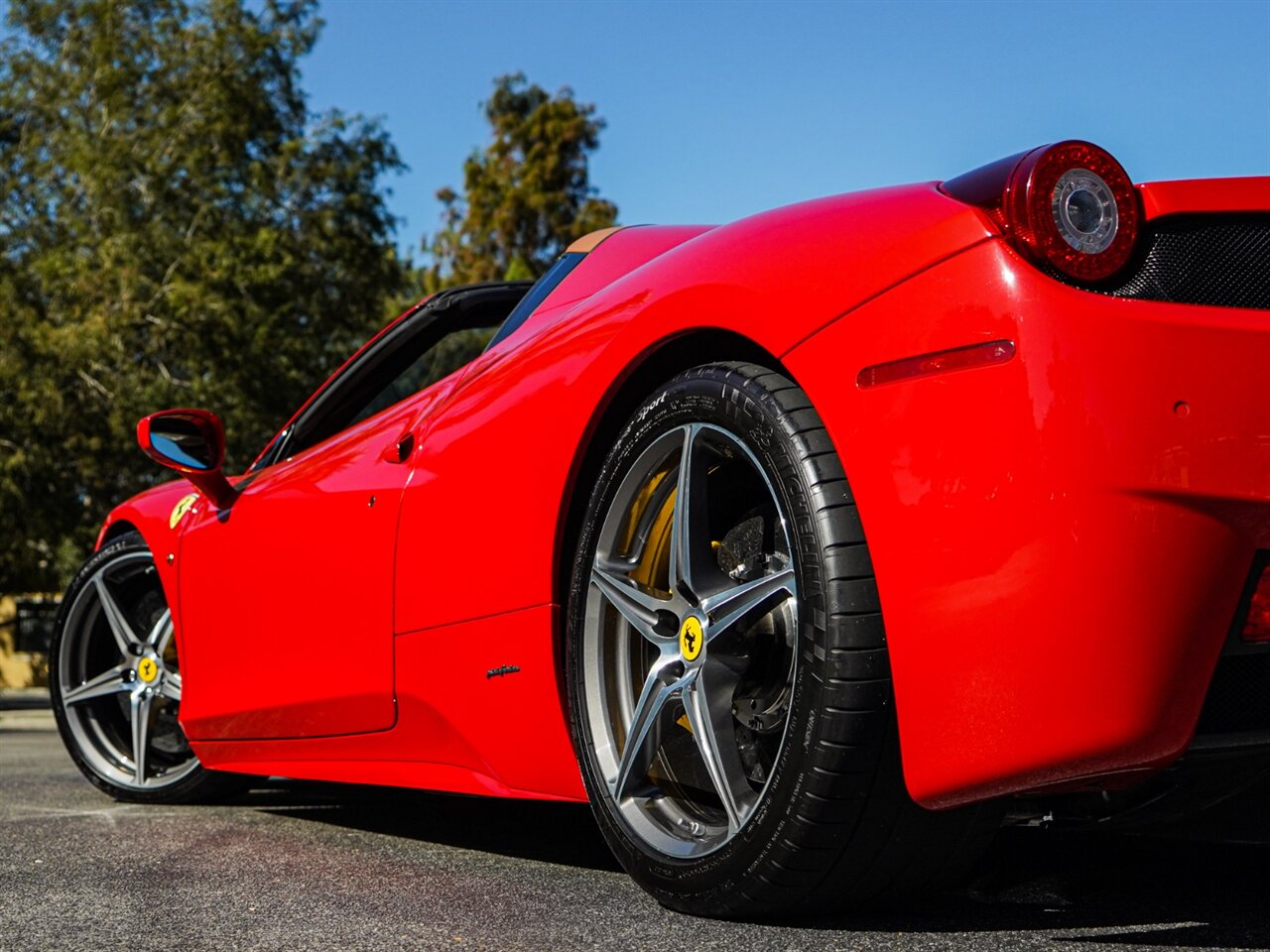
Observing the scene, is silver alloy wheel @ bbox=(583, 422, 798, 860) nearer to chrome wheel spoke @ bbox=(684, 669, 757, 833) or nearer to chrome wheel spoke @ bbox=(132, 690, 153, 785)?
chrome wheel spoke @ bbox=(684, 669, 757, 833)

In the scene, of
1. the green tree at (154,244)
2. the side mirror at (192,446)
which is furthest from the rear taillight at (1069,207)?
the green tree at (154,244)

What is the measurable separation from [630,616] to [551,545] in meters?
0.28

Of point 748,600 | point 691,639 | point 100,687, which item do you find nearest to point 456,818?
point 100,687

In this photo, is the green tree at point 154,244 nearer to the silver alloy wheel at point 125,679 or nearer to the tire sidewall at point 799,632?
the silver alloy wheel at point 125,679

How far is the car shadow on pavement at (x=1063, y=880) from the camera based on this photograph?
229cm

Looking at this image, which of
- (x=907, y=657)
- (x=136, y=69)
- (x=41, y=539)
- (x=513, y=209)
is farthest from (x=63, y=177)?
(x=907, y=657)

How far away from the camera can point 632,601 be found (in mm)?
2547

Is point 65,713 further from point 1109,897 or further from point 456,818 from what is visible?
point 1109,897

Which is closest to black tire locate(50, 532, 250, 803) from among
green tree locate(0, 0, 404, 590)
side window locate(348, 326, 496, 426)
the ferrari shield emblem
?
the ferrari shield emblem

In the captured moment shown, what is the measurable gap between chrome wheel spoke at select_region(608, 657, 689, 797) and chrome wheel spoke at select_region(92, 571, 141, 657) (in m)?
2.59

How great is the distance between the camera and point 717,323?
2.41 metres

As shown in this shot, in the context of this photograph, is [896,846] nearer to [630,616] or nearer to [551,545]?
[630,616]

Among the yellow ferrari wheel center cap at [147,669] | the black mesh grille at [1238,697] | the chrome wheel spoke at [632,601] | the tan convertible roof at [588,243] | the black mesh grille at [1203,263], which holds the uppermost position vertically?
the tan convertible roof at [588,243]

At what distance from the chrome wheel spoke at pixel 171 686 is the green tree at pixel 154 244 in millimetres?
21796
